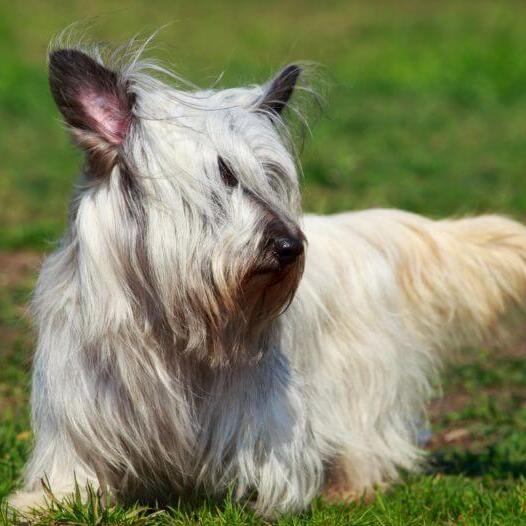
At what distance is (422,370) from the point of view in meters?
5.50

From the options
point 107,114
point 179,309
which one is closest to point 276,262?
point 179,309

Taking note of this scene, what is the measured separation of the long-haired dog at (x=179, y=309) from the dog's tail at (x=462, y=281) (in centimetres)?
60

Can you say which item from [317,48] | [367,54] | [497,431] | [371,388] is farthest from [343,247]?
[317,48]

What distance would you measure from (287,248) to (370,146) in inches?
352

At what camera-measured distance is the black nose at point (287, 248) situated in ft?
12.8

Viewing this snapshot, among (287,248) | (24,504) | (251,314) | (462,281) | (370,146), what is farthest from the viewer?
(370,146)

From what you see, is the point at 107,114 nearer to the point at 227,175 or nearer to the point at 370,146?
the point at 227,175

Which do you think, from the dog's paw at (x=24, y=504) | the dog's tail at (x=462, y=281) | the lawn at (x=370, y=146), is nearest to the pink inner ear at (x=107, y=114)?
the lawn at (x=370, y=146)

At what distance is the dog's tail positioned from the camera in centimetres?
543

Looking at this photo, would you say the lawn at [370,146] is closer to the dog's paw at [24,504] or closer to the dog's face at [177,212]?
the dog's paw at [24,504]

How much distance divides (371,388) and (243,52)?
14.4 metres

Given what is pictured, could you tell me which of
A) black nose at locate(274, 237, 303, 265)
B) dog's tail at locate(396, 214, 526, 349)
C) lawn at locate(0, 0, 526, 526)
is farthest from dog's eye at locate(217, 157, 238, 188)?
dog's tail at locate(396, 214, 526, 349)

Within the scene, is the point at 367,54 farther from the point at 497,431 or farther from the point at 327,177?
the point at 497,431

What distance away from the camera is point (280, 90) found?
4.46 meters
